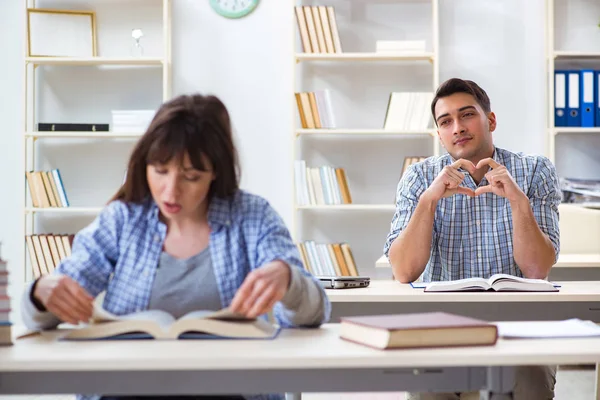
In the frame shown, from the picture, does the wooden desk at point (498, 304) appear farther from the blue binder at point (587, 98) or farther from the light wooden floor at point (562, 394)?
the blue binder at point (587, 98)

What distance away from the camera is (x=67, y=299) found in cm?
134

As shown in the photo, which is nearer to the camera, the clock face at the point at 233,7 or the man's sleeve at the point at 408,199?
the man's sleeve at the point at 408,199

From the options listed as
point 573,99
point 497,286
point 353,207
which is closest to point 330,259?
point 353,207

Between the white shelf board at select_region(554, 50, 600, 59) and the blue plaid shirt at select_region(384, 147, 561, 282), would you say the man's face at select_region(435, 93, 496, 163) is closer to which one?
the blue plaid shirt at select_region(384, 147, 561, 282)

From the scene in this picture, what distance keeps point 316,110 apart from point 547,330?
331 cm

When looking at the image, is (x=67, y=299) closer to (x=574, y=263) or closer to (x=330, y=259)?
(x=574, y=263)

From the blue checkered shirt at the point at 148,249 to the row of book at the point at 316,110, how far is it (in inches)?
123

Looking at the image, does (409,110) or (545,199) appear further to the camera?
(409,110)

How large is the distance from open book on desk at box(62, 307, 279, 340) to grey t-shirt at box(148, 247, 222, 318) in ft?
0.25

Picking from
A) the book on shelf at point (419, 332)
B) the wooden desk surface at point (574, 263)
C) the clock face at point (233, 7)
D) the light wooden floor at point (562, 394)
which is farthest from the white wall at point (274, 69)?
→ the book on shelf at point (419, 332)

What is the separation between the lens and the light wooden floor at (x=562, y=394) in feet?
11.5

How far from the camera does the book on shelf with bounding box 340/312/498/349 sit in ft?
4.11

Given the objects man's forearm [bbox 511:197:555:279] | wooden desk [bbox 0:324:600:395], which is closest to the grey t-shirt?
wooden desk [bbox 0:324:600:395]

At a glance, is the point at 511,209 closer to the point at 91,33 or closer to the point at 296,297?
the point at 296,297
